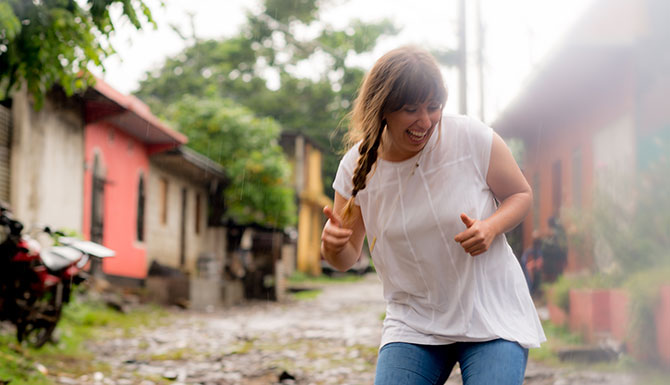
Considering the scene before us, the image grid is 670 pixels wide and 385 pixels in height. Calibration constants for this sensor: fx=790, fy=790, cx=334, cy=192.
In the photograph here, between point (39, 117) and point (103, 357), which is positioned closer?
point (103, 357)

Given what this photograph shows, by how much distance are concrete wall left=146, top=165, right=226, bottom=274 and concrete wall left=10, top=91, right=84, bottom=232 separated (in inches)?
191

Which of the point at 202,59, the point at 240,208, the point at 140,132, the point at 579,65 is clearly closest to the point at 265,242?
the point at 140,132

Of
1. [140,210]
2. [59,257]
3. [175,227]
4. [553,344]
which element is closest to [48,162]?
[140,210]

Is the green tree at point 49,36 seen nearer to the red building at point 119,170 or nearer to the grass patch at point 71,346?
the grass patch at point 71,346

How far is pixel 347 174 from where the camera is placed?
260 cm

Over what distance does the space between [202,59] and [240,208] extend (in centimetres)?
1520

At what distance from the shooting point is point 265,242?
1856cm

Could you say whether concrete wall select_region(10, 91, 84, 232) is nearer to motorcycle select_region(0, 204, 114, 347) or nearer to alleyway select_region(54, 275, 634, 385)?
alleyway select_region(54, 275, 634, 385)

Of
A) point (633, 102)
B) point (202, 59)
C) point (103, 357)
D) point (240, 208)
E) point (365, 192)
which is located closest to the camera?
point (365, 192)

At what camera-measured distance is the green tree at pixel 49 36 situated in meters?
5.02

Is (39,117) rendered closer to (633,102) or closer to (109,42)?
(109,42)

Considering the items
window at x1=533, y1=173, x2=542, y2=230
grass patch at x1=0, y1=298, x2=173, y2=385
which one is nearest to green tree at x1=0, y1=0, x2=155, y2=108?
grass patch at x1=0, y1=298, x2=173, y2=385

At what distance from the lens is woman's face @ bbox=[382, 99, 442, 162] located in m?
2.28

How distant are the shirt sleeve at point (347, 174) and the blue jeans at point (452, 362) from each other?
52 centimetres
